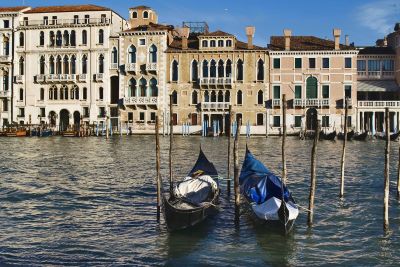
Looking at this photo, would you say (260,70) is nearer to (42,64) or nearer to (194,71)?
(194,71)

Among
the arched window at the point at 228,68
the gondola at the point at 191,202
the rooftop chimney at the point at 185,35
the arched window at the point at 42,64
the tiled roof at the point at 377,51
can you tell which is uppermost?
the rooftop chimney at the point at 185,35

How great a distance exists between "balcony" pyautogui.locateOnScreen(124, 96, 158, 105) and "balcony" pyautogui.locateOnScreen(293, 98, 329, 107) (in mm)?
9801

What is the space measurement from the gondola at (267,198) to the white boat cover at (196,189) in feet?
2.42

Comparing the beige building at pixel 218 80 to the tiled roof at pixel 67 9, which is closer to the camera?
the beige building at pixel 218 80

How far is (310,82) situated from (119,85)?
44.5ft

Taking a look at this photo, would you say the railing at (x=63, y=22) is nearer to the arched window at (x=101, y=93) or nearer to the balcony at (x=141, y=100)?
the arched window at (x=101, y=93)

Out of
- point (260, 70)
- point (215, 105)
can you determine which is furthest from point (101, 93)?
point (260, 70)

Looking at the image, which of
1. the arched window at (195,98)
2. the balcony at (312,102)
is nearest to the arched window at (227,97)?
the arched window at (195,98)

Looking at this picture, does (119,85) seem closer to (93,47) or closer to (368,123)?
(93,47)

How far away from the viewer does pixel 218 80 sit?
37219mm

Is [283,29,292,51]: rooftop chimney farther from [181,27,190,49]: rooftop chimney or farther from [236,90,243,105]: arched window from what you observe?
[181,27,190,49]: rooftop chimney

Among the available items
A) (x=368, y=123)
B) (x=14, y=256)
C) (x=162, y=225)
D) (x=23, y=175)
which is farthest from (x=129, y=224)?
(x=368, y=123)

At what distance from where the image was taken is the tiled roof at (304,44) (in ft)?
120

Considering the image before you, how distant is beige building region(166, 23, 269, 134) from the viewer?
122 ft
